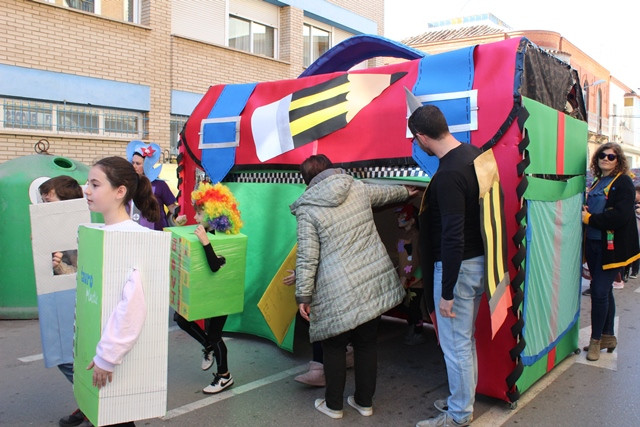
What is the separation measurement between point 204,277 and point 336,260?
3.17ft

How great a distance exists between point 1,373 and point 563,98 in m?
5.03

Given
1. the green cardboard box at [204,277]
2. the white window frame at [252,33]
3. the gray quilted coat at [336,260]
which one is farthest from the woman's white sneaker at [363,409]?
the white window frame at [252,33]

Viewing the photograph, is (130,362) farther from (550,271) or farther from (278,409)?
(550,271)

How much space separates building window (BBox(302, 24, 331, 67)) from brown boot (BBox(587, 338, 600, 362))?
39.5 feet

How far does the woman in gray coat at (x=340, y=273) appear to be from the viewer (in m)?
3.48

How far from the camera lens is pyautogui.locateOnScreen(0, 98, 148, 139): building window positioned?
9367 mm

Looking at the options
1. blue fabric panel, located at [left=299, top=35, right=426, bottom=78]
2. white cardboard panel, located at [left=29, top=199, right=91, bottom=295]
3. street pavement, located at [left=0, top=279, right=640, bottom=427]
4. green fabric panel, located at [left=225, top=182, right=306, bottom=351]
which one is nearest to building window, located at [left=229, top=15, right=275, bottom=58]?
blue fabric panel, located at [left=299, top=35, right=426, bottom=78]

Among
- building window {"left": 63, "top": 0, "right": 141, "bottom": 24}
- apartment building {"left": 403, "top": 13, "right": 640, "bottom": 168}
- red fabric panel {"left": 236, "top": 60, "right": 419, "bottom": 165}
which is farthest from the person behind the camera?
apartment building {"left": 403, "top": 13, "right": 640, "bottom": 168}

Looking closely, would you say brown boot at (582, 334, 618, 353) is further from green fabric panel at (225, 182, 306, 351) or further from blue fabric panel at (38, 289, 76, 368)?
blue fabric panel at (38, 289, 76, 368)

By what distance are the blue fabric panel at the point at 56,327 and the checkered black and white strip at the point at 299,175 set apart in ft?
7.16

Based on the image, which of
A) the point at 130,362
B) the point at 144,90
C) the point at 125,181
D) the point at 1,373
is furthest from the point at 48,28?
the point at 130,362

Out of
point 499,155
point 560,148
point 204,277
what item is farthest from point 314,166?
point 560,148

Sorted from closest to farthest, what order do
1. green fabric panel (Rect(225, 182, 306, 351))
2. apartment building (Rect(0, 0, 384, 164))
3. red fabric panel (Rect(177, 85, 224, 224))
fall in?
green fabric panel (Rect(225, 182, 306, 351)) → red fabric panel (Rect(177, 85, 224, 224)) → apartment building (Rect(0, 0, 384, 164))

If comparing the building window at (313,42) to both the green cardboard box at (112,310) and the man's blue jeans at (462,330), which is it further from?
the green cardboard box at (112,310)
